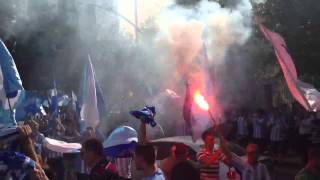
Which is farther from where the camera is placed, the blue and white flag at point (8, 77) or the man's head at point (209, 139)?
the blue and white flag at point (8, 77)

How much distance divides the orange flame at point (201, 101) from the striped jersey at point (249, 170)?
4.76 feet

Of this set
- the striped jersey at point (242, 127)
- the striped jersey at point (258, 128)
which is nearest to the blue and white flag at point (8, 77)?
the striped jersey at point (258, 128)

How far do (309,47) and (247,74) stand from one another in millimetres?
6649

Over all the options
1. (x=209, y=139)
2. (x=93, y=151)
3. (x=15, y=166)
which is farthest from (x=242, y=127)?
(x=15, y=166)

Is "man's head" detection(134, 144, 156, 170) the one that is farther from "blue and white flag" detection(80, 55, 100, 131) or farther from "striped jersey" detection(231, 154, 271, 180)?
"blue and white flag" detection(80, 55, 100, 131)

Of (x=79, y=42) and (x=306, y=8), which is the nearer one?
(x=79, y=42)

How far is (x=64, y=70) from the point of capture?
19.2m

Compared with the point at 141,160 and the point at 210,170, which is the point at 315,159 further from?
the point at 141,160

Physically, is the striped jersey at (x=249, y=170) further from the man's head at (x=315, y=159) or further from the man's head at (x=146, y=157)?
the man's head at (x=146, y=157)

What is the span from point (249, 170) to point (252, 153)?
204 mm

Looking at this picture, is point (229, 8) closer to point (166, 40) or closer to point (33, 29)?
Answer: point (166, 40)

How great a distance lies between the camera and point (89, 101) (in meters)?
9.82

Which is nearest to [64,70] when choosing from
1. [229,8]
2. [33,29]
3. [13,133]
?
[33,29]

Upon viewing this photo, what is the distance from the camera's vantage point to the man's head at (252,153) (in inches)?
263
